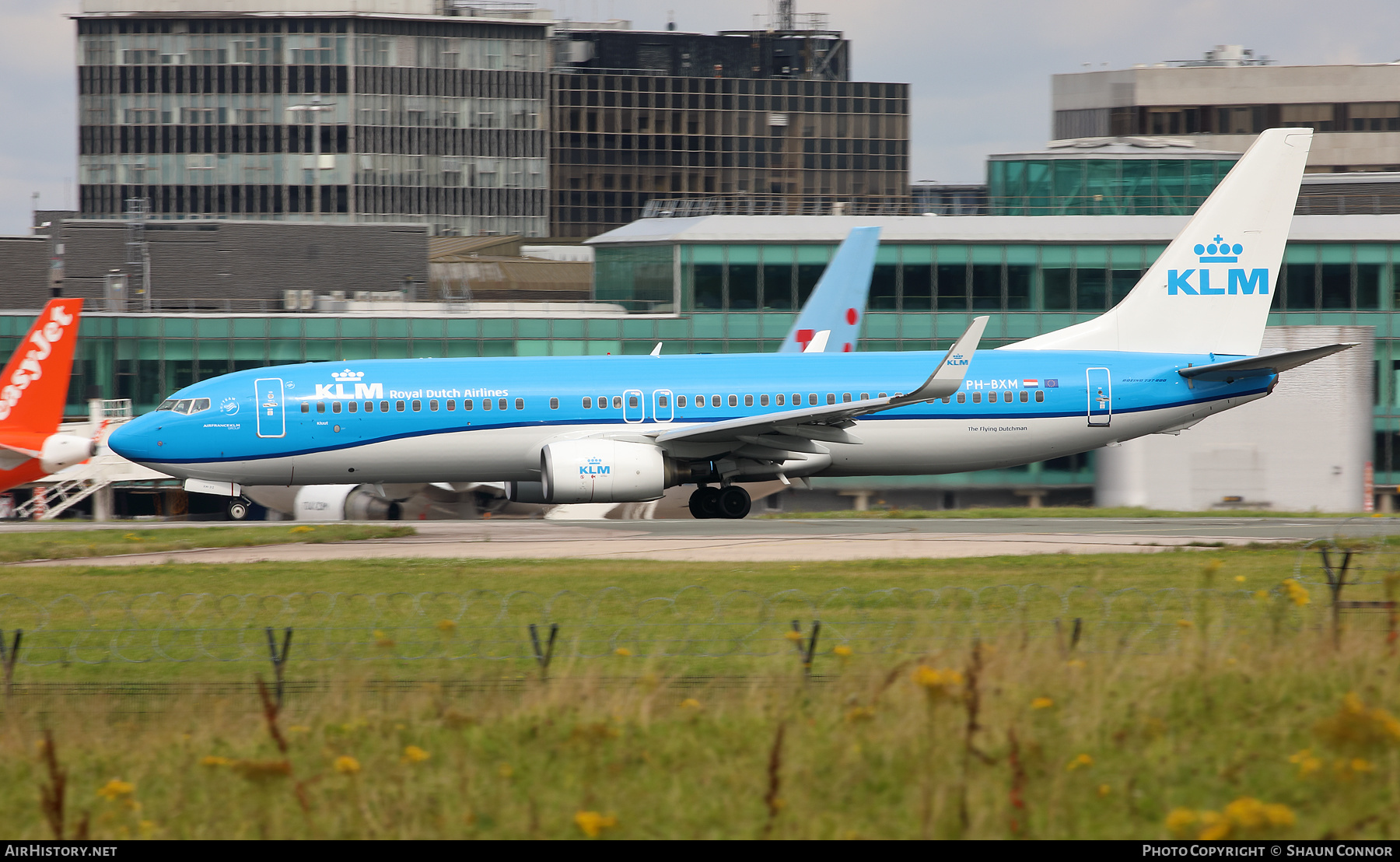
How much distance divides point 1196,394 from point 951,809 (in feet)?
76.3

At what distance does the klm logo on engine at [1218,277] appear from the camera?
103 ft

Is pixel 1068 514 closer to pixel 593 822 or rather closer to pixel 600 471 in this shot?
pixel 600 471

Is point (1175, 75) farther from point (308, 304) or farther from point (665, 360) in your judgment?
point (665, 360)

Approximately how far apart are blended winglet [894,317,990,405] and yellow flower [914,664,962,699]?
1624 cm

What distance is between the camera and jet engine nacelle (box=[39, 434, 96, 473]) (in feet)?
112

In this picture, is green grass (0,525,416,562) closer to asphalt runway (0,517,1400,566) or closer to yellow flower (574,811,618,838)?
asphalt runway (0,517,1400,566)

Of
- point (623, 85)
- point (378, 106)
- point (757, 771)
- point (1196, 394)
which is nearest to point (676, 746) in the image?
point (757, 771)

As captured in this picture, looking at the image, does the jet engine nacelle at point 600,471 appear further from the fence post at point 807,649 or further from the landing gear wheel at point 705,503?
the fence post at point 807,649

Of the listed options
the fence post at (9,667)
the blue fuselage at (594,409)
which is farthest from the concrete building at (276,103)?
the fence post at (9,667)

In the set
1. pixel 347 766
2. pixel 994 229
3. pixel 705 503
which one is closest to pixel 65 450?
pixel 705 503

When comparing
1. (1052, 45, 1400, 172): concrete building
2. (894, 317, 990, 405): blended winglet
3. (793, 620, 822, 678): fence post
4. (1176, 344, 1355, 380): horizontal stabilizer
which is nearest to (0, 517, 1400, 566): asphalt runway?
(894, 317, 990, 405): blended winglet

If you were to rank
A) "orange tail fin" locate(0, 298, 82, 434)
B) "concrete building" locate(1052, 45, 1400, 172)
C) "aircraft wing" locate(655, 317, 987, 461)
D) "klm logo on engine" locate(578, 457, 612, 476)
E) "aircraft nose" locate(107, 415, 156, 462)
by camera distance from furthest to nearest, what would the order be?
1. "concrete building" locate(1052, 45, 1400, 172)
2. "orange tail fin" locate(0, 298, 82, 434)
3. "aircraft nose" locate(107, 415, 156, 462)
4. "klm logo on engine" locate(578, 457, 612, 476)
5. "aircraft wing" locate(655, 317, 987, 461)

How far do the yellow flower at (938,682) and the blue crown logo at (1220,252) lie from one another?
79.2ft

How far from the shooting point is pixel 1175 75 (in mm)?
119062
